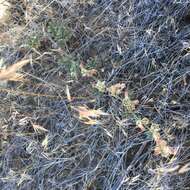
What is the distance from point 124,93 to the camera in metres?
1.98

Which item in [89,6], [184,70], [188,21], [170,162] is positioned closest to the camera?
[170,162]

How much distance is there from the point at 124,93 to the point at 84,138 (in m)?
0.28

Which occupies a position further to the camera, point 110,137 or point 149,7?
point 149,7

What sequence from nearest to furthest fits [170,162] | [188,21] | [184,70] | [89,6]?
[170,162]
[184,70]
[188,21]
[89,6]

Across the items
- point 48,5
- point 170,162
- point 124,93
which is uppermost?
point 48,5

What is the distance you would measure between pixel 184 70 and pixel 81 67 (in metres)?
0.46

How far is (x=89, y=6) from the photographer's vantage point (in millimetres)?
2291

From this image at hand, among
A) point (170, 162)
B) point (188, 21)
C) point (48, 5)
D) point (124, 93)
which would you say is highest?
point (48, 5)

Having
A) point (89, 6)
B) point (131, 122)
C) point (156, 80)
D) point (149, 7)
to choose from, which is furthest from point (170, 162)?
point (89, 6)

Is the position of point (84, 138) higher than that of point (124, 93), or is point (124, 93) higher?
point (124, 93)

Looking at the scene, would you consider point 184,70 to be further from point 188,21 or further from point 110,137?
point 110,137

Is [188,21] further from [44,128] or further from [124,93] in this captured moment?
[44,128]

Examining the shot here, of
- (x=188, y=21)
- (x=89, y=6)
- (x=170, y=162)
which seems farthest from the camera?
(x=89, y=6)

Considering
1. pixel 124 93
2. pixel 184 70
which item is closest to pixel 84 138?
pixel 124 93
